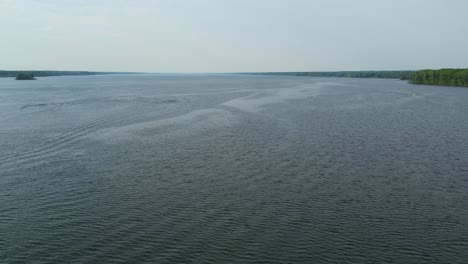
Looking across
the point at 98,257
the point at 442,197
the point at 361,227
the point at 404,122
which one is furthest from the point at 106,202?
the point at 404,122

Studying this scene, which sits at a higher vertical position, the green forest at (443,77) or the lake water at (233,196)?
the green forest at (443,77)

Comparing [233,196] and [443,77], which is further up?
[443,77]

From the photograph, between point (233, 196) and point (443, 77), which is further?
point (443, 77)

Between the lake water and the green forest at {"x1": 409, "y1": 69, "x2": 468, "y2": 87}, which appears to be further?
the green forest at {"x1": 409, "y1": 69, "x2": 468, "y2": 87}

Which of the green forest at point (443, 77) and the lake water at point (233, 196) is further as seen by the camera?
the green forest at point (443, 77)

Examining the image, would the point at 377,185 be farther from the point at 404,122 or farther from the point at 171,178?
the point at 404,122
